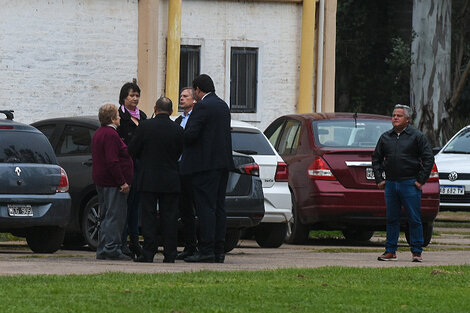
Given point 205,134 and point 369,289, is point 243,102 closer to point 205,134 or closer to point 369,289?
point 205,134

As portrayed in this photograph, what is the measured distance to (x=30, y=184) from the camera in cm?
1620

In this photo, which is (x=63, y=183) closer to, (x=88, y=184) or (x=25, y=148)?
(x=25, y=148)

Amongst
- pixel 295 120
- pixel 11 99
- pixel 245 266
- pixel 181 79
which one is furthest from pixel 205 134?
pixel 181 79

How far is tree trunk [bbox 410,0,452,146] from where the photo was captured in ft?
→ 108

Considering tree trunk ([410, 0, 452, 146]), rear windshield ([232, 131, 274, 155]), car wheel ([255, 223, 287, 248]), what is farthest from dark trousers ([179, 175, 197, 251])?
tree trunk ([410, 0, 452, 146])

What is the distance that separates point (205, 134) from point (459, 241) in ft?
22.3

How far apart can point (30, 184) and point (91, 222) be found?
4.02 feet

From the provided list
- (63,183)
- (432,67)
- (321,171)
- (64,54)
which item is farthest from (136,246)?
(432,67)

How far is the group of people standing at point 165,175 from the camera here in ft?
48.6

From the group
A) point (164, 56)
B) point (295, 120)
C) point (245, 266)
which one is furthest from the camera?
point (164, 56)

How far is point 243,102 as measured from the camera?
2828 centimetres

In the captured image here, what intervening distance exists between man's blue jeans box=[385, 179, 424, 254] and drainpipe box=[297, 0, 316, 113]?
12.2 meters

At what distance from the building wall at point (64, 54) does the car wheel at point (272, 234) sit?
7.93 metres

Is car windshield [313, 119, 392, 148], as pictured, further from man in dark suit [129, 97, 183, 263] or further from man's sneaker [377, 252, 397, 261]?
man in dark suit [129, 97, 183, 263]
